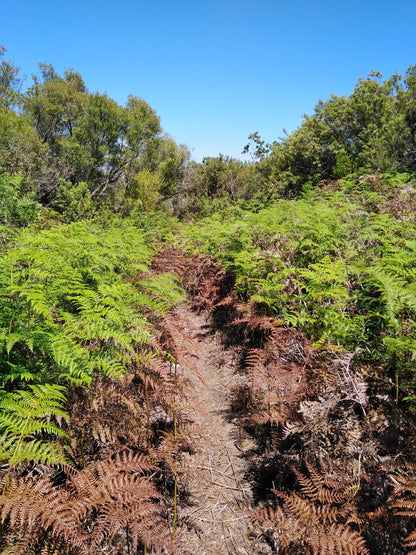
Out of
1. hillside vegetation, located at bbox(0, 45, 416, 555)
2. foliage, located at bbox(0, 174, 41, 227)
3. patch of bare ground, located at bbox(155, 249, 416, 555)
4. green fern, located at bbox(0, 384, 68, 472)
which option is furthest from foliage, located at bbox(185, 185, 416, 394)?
foliage, located at bbox(0, 174, 41, 227)

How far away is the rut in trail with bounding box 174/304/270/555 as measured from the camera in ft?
8.00

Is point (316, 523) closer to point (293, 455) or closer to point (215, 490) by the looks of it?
point (293, 455)

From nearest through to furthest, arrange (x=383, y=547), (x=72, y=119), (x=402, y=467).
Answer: (x=383, y=547) < (x=402, y=467) < (x=72, y=119)

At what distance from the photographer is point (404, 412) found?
293 cm

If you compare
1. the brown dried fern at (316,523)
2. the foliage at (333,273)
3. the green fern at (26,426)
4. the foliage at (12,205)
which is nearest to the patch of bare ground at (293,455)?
the brown dried fern at (316,523)

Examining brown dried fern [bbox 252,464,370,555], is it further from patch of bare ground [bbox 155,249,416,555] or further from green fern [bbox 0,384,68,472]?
green fern [bbox 0,384,68,472]

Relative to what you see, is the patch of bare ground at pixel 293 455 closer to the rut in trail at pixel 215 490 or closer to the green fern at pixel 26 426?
the rut in trail at pixel 215 490

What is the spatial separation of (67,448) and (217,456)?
152 centimetres

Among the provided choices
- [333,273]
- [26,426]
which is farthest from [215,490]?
[333,273]

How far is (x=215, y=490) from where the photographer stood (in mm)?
2922

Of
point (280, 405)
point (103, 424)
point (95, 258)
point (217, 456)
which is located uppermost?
point (95, 258)

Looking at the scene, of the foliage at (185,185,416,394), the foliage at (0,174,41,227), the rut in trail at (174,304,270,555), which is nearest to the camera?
the rut in trail at (174,304,270,555)

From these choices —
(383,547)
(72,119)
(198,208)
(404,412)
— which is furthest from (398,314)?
(72,119)

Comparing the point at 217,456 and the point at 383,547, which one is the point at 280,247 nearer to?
the point at 217,456
